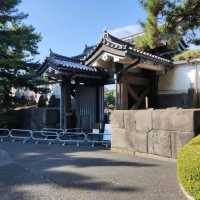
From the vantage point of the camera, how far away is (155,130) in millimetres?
7770

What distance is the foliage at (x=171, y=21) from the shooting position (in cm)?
691

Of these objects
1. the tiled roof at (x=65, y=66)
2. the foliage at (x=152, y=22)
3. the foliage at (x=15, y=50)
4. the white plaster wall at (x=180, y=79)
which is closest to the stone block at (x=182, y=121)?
the foliage at (x=152, y=22)

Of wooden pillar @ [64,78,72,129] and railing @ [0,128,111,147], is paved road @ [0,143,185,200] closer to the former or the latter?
railing @ [0,128,111,147]

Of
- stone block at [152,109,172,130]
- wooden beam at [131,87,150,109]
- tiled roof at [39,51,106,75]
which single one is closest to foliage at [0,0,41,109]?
tiled roof at [39,51,106,75]

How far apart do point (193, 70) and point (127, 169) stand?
6516mm

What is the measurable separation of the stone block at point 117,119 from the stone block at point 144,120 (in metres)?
0.63

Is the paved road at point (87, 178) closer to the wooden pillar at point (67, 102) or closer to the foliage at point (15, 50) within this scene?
the wooden pillar at point (67, 102)

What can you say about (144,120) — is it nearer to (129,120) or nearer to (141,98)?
(129,120)

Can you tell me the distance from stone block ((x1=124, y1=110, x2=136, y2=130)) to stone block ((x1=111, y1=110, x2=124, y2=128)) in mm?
164

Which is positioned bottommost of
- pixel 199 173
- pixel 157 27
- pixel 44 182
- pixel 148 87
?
pixel 44 182

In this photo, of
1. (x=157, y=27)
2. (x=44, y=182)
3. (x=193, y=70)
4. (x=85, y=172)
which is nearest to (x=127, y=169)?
(x=85, y=172)

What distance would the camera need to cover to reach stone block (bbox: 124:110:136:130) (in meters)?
8.49

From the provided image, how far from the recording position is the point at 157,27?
734 centimetres

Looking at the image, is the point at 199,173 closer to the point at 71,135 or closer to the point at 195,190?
the point at 195,190
